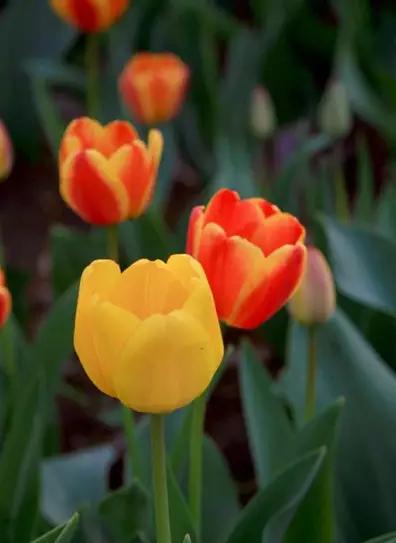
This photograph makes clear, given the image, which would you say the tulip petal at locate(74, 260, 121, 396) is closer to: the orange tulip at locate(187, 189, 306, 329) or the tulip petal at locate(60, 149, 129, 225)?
the orange tulip at locate(187, 189, 306, 329)

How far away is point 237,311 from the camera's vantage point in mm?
599

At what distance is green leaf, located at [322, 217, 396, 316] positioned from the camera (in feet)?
3.38

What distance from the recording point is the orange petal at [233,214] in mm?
622

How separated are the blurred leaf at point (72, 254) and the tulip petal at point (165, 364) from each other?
0.74 meters

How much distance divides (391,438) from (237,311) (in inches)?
13.1

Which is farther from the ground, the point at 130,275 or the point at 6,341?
the point at 130,275

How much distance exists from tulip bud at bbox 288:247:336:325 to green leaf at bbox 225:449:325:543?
100 millimetres

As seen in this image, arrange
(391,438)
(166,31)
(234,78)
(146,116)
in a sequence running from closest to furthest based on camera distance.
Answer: (391,438) → (146,116) → (234,78) → (166,31)

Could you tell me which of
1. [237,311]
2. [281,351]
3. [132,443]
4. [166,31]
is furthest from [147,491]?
[166,31]

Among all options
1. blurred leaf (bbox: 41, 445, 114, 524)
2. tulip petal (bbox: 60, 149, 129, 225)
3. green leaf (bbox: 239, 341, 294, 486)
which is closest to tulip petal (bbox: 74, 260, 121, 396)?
tulip petal (bbox: 60, 149, 129, 225)

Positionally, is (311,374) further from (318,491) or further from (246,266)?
(246,266)

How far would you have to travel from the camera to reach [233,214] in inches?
24.8

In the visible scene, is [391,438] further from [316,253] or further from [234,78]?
[234,78]

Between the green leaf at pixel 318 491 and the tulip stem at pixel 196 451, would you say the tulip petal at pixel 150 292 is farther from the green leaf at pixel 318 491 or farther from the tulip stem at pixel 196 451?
the green leaf at pixel 318 491
